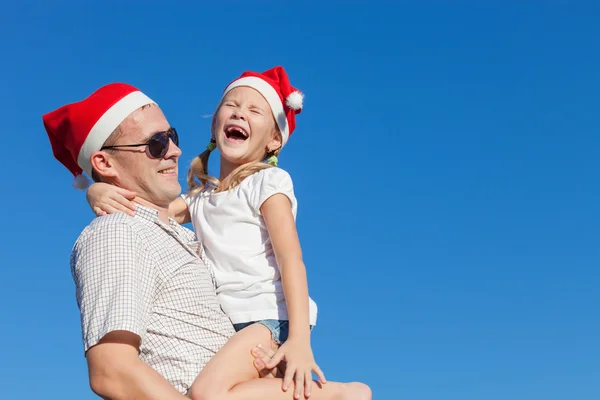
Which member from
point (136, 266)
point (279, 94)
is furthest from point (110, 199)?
point (279, 94)

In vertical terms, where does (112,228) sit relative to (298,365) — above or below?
above

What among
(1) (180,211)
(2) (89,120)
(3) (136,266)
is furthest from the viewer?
(1) (180,211)

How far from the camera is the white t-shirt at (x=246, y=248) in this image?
5469 millimetres

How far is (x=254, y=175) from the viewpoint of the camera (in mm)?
5930

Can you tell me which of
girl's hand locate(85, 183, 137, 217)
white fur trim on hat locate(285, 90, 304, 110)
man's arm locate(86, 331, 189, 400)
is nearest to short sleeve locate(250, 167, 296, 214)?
girl's hand locate(85, 183, 137, 217)

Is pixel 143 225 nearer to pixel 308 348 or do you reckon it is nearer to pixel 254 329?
pixel 254 329

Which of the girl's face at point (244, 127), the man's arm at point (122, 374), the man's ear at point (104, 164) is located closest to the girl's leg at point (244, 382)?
the man's arm at point (122, 374)

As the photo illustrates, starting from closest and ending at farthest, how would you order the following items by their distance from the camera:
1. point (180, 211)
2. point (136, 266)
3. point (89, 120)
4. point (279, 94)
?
point (136, 266)
point (89, 120)
point (180, 211)
point (279, 94)

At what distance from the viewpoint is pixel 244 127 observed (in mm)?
6324

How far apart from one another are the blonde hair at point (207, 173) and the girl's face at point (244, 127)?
0.33 feet

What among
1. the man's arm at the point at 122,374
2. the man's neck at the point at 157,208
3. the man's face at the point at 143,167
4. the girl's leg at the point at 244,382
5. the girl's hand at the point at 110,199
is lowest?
the man's arm at the point at 122,374

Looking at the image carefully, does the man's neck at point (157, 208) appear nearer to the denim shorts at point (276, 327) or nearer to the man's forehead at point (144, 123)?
the man's forehead at point (144, 123)

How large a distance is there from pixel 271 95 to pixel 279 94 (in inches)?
5.6

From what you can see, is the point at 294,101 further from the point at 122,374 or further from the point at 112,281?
the point at 122,374
